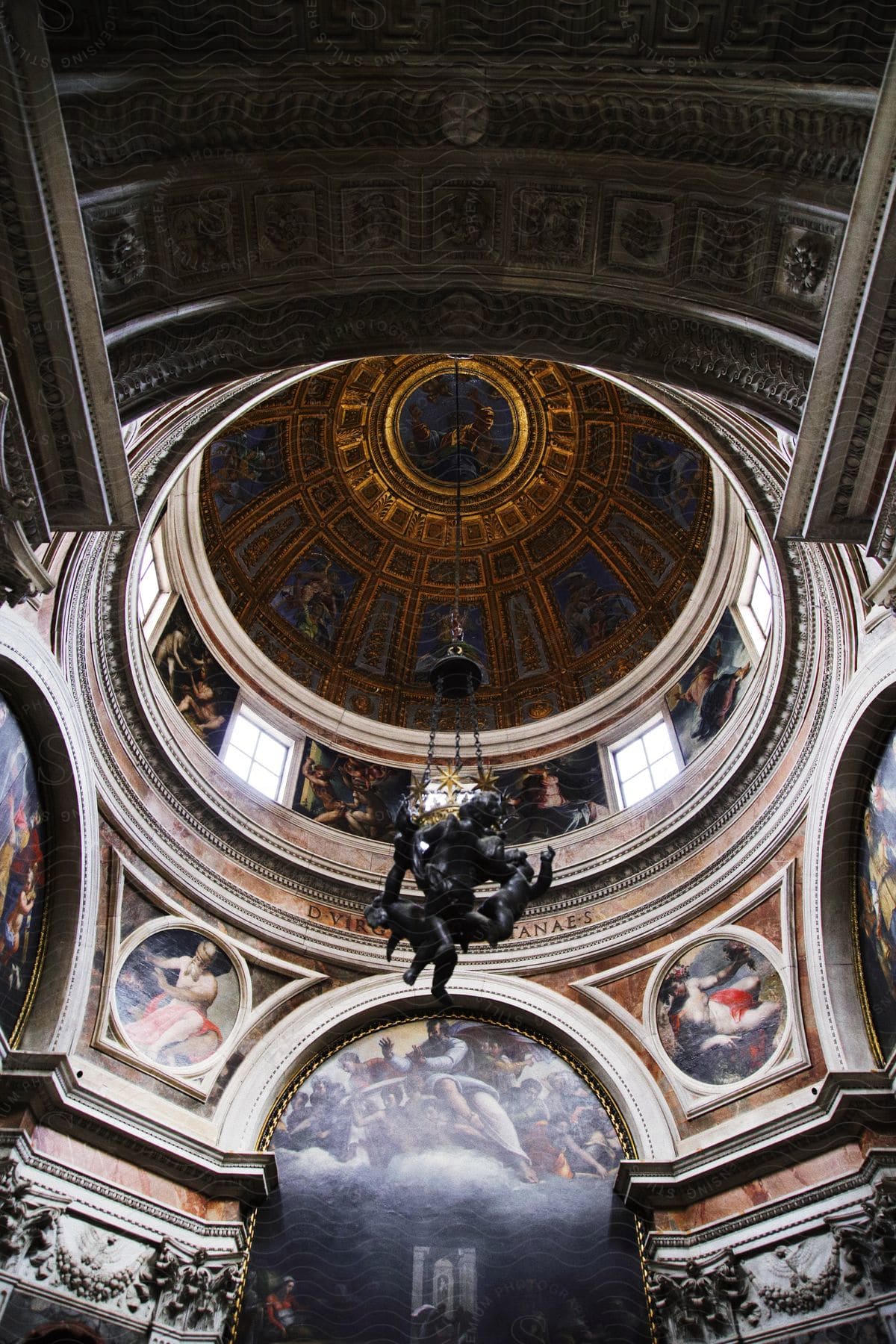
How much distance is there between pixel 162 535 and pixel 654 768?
850cm

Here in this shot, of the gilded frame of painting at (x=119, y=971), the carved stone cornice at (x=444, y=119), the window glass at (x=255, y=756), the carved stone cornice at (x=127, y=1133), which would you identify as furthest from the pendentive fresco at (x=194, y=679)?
the carved stone cornice at (x=444, y=119)

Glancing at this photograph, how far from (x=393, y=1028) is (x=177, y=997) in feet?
9.63

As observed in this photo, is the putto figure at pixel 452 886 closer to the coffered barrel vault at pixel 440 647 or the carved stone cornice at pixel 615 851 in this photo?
the coffered barrel vault at pixel 440 647

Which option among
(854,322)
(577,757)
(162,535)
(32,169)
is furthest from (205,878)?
(854,322)

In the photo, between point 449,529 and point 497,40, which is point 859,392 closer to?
point 497,40

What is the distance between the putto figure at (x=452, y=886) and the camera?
8.34 meters

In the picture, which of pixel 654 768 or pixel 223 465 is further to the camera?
pixel 223 465

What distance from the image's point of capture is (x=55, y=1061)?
9641mm

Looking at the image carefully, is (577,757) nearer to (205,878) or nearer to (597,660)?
(597,660)

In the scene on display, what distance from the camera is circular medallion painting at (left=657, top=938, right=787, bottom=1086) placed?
11.6m

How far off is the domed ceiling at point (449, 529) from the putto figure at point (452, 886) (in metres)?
7.94

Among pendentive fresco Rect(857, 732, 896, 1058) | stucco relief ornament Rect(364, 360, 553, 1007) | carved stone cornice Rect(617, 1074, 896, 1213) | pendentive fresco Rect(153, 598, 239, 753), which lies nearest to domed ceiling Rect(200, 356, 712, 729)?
pendentive fresco Rect(153, 598, 239, 753)

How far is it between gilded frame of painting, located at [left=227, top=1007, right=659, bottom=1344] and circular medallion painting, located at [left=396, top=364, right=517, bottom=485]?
9.81 metres

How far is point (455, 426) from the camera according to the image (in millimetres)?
19078
